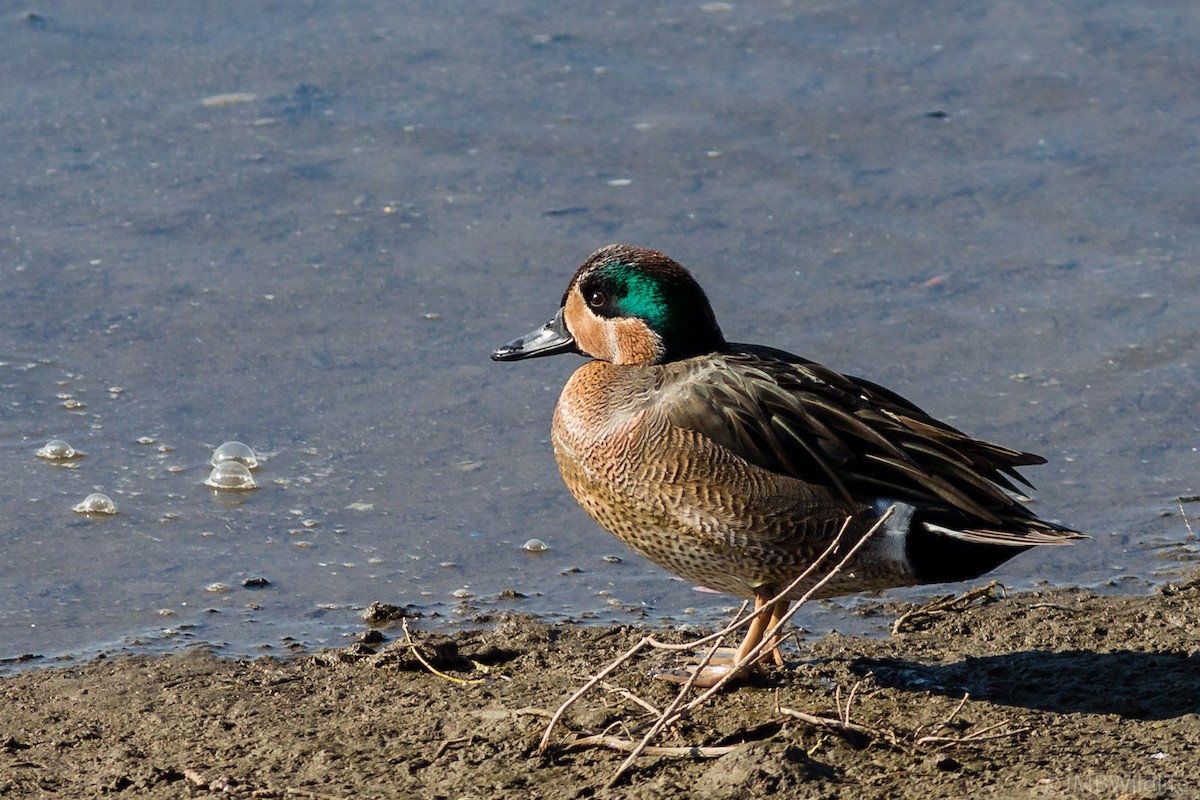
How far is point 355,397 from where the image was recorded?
639 cm

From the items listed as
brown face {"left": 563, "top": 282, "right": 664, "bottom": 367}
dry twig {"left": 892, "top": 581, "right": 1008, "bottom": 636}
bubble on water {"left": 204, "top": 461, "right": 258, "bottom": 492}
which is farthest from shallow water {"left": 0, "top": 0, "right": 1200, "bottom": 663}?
brown face {"left": 563, "top": 282, "right": 664, "bottom": 367}

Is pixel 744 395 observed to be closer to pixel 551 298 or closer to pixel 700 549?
pixel 700 549

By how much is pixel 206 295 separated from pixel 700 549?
3.32 meters

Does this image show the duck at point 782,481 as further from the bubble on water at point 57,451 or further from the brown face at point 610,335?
the bubble on water at point 57,451

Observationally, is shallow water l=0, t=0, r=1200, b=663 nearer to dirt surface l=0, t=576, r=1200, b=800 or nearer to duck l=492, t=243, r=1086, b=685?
dirt surface l=0, t=576, r=1200, b=800

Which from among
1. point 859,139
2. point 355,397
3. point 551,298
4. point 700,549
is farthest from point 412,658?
point 859,139

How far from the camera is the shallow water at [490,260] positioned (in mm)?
5477

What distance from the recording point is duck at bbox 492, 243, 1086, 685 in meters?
4.27

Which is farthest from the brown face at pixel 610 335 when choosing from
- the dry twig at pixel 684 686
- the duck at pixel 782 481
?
the dry twig at pixel 684 686

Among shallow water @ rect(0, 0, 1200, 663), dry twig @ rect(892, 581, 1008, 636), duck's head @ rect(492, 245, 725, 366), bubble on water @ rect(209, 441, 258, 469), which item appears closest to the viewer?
duck's head @ rect(492, 245, 725, 366)

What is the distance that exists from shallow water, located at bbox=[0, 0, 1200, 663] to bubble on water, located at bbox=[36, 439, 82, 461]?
7 centimetres

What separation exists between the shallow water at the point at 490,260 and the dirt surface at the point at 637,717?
1.00 feet

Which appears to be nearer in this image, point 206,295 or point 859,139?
point 206,295

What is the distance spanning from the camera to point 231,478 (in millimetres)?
5820
